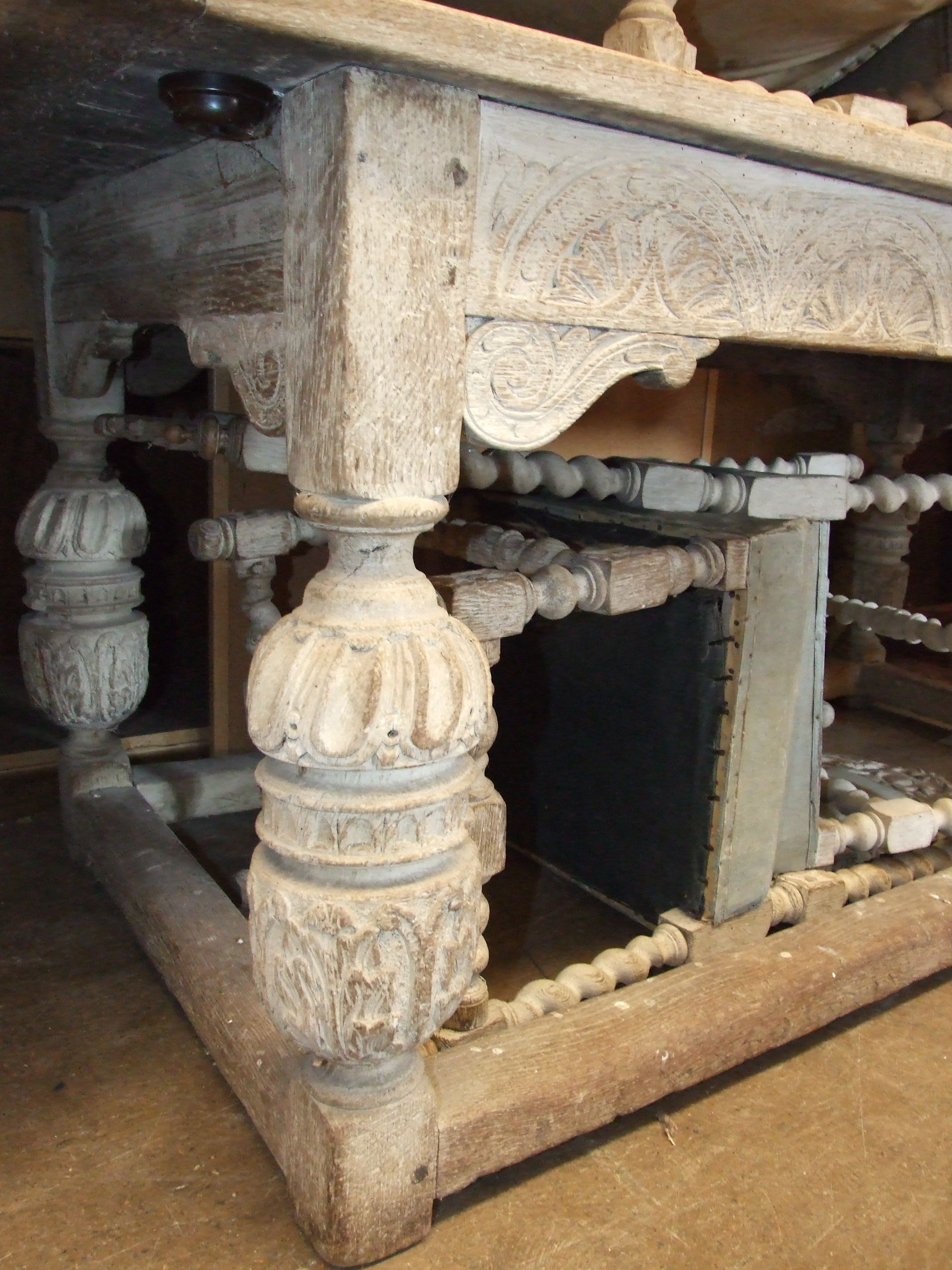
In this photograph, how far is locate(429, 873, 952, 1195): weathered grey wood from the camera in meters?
1.02

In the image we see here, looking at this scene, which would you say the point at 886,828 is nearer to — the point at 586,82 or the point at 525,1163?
the point at 525,1163

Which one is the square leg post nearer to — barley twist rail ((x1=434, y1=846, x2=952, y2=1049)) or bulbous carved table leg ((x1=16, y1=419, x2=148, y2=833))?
barley twist rail ((x1=434, y1=846, x2=952, y2=1049))

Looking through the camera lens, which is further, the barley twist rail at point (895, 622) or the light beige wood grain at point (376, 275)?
the barley twist rail at point (895, 622)

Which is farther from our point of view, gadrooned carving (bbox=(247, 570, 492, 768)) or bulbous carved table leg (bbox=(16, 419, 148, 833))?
bulbous carved table leg (bbox=(16, 419, 148, 833))

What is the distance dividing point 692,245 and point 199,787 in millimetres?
1281

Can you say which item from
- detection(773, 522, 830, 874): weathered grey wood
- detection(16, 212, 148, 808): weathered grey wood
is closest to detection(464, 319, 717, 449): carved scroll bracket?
detection(773, 522, 830, 874): weathered grey wood

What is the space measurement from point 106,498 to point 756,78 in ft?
4.45

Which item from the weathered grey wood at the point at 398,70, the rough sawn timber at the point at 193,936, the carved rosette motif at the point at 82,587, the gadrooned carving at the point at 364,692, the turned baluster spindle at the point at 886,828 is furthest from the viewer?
the carved rosette motif at the point at 82,587

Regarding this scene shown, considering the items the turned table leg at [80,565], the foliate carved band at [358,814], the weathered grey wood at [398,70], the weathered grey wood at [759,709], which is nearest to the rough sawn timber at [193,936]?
the turned table leg at [80,565]

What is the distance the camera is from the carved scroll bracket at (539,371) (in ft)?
2.85

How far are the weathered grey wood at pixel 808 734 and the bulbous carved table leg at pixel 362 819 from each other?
2.02 feet

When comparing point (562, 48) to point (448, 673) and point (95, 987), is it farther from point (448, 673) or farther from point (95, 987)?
point (95, 987)

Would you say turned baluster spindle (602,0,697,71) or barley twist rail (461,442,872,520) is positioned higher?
turned baluster spindle (602,0,697,71)

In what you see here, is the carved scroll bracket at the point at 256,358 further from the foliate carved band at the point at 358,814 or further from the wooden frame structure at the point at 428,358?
the foliate carved band at the point at 358,814
